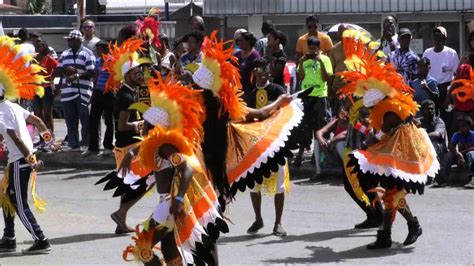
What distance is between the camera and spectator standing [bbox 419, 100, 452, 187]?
1314cm

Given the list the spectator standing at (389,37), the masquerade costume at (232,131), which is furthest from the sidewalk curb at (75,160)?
the masquerade costume at (232,131)

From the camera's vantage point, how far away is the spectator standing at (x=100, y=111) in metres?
15.5

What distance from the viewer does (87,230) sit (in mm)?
11047

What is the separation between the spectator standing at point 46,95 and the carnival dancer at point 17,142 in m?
6.86

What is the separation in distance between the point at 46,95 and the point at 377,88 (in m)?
8.49

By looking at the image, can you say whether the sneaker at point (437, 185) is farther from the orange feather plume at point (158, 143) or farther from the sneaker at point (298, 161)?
the orange feather plume at point (158, 143)

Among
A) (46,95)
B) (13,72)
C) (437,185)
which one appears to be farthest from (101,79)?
(13,72)

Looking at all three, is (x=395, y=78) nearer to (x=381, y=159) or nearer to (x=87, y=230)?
(x=381, y=159)

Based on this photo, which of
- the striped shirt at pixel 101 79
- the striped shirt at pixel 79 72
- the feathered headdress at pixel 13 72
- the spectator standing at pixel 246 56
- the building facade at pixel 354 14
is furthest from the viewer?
the building facade at pixel 354 14

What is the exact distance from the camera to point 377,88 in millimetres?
9578

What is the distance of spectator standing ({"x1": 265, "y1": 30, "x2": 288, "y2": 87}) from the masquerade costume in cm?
515

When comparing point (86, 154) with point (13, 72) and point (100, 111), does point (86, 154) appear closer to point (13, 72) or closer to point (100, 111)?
point (100, 111)

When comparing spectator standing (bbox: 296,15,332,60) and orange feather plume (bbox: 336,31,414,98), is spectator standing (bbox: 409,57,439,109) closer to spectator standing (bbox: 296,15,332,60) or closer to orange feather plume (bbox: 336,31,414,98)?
spectator standing (bbox: 296,15,332,60)

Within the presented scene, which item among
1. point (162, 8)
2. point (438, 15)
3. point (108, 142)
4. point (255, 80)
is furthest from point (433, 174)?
point (162, 8)
